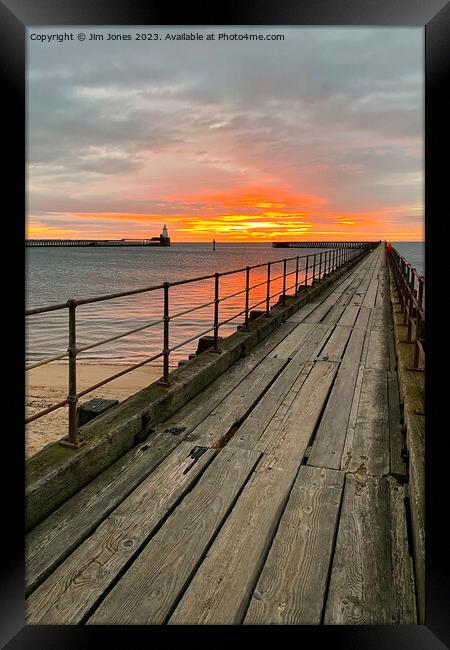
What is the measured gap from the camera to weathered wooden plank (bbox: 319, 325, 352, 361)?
674 cm

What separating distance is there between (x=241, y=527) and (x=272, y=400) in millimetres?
2224

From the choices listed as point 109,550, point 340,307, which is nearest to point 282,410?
point 109,550

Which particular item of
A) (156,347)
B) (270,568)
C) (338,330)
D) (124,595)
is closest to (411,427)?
(270,568)

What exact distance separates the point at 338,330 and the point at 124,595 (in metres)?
7.13

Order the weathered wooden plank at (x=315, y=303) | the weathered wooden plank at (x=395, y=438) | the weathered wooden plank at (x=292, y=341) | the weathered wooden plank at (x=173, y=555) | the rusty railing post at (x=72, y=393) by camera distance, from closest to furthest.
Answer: the weathered wooden plank at (x=173, y=555)
the rusty railing post at (x=72, y=393)
the weathered wooden plank at (x=395, y=438)
the weathered wooden plank at (x=292, y=341)
the weathered wooden plank at (x=315, y=303)

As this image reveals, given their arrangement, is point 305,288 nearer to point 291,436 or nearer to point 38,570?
point 291,436

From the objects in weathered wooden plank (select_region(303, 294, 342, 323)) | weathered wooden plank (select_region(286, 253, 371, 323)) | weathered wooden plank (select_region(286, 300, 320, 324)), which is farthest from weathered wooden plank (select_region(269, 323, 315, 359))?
weathered wooden plank (select_region(286, 253, 371, 323))

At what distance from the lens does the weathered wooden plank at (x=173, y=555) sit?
2.04 m

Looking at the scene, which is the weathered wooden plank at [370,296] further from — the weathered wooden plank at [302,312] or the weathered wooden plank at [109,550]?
the weathered wooden plank at [109,550]

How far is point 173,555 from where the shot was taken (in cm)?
241

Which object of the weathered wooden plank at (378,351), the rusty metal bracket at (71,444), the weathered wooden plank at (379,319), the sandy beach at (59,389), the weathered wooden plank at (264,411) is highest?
the weathered wooden plank at (379,319)

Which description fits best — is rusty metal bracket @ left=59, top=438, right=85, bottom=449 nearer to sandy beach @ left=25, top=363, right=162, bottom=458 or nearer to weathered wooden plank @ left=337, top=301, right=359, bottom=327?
sandy beach @ left=25, top=363, right=162, bottom=458

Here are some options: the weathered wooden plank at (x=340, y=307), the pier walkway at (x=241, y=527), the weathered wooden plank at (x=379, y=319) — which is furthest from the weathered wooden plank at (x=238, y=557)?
the weathered wooden plank at (x=340, y=307)
